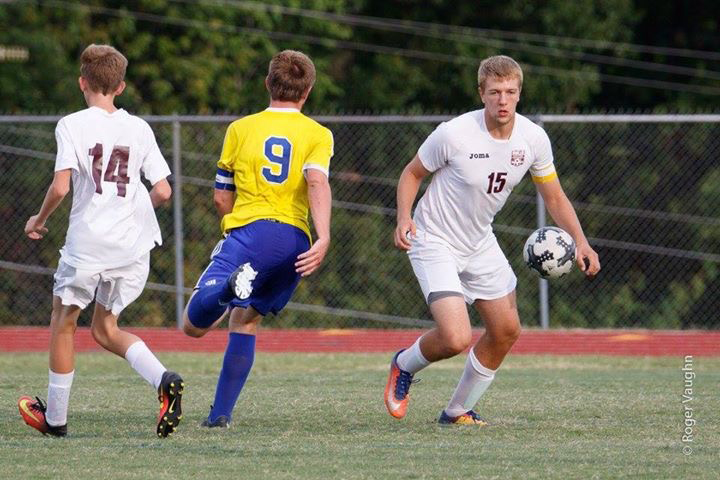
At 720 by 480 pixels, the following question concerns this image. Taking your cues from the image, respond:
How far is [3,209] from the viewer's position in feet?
50.3

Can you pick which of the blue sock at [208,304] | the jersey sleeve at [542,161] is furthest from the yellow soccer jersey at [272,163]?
the jersey sleeve at [542,161]

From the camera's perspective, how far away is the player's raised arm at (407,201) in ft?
23.5

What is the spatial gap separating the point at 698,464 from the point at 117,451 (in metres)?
2.47

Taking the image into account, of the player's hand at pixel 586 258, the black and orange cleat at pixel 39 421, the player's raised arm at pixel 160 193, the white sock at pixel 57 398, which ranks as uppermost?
the player's raised arm at pixel 160 193

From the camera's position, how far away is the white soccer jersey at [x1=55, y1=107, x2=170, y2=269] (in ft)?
21.8

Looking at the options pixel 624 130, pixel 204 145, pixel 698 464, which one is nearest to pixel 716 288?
pixel 624 130

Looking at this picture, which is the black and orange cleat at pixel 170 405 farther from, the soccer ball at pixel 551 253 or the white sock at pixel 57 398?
the soccer ball at pixel 551 253

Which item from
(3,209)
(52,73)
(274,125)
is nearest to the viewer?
(274,125)

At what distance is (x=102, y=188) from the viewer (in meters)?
6.66

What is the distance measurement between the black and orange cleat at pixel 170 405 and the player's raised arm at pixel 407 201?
1394 millimetres

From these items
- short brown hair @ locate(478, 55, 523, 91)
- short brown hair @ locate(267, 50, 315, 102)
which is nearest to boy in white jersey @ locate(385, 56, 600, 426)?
short brown hair @ locate(478, 55, 523, 91)

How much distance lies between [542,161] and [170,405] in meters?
2.36

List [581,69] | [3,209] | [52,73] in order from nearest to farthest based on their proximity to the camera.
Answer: [3,209], [52,73], [581,69]

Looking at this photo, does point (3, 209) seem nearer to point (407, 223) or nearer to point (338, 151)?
point (338, 151)
